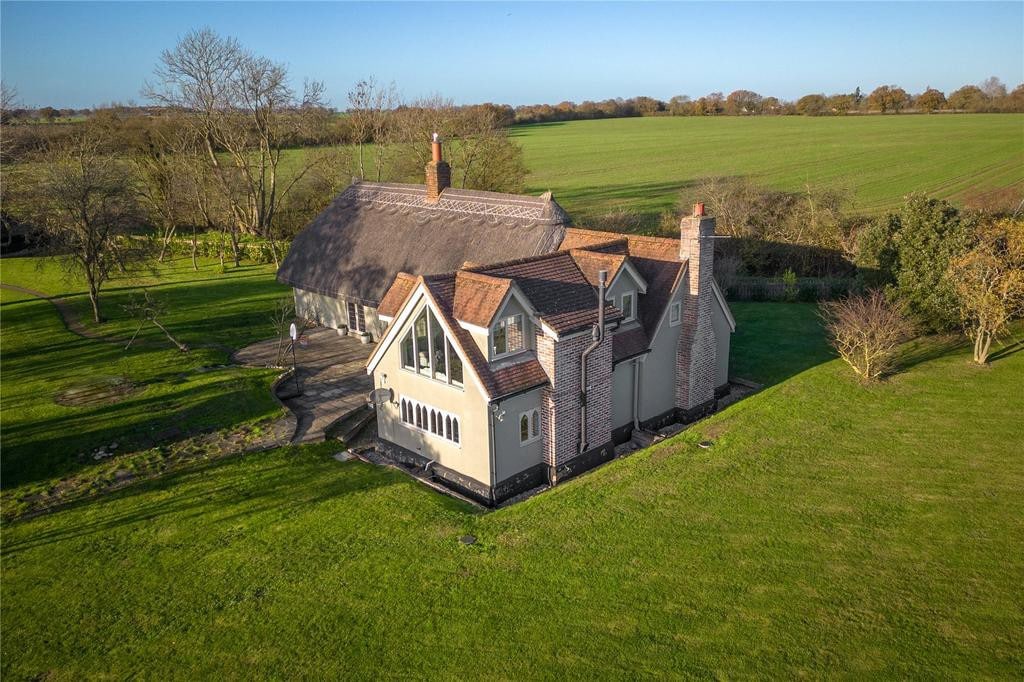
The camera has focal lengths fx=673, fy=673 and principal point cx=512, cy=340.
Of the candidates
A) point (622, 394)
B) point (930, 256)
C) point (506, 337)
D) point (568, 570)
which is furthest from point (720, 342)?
point (568, 570)

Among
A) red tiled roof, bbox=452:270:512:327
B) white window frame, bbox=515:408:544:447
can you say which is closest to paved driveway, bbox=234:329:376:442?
white window frame, bbox=515:408:544:447

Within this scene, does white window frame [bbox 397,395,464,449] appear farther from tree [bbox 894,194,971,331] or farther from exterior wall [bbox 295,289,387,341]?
tree [bbox 894,194,971,331]

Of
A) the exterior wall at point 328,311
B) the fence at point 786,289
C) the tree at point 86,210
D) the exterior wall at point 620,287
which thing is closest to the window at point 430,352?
the exterior wall at point 620,287

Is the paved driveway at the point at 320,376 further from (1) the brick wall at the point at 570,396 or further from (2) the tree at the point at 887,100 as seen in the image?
(2) the tree at the point at 887,100

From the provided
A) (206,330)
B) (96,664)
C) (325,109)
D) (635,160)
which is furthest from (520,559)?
(635,160)

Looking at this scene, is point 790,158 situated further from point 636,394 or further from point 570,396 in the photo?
point 570,396

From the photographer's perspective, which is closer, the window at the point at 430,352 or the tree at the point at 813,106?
the window at the point at 430,352

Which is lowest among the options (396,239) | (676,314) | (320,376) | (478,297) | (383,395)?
(320,376)
